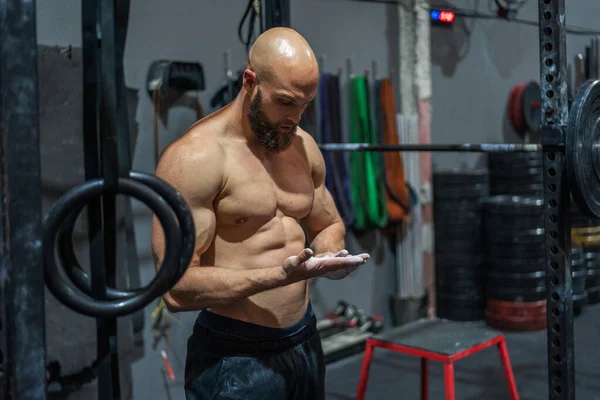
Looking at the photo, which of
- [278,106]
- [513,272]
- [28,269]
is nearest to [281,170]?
[278,106]

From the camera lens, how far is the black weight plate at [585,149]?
5.76 feet

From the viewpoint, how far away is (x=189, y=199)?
5.08 feet

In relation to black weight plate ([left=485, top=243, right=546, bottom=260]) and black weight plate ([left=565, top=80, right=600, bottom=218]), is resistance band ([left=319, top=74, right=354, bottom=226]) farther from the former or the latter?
black weight plate ([left=565, top=80, right=600, bottom=218])

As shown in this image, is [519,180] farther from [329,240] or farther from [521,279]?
[329,240]

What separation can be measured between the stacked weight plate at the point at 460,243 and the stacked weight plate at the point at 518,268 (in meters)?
0.15

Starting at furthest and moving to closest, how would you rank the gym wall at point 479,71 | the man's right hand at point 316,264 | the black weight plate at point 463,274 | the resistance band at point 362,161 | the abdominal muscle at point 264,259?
the gym wall at point 479,71 → the black weight plate at point 463,274 → the resistance band at point 362,161 → the abdominal muscle at point 264,259 → the man's right hand at point 316,264

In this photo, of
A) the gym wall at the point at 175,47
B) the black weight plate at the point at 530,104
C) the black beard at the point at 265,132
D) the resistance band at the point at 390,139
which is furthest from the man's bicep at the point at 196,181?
the black weight plate at the point at 530,104

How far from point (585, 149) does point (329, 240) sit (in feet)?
2.40

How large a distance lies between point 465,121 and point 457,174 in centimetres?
74

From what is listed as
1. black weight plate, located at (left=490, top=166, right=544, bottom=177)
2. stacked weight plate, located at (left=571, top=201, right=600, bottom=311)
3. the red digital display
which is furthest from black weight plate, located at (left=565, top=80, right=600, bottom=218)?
stacked weight plate, located at (left=571, top=201, right=600, bottom=311)

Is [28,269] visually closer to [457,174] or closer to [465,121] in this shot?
[457,174]

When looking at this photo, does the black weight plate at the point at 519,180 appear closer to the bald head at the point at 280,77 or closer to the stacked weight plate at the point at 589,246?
the stacked weight plate at the point at 589,246

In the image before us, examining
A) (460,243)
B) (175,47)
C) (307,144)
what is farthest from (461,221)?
(307,144)

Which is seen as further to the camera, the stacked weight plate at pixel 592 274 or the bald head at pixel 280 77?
the stacked weight plate at pixel 592 274
